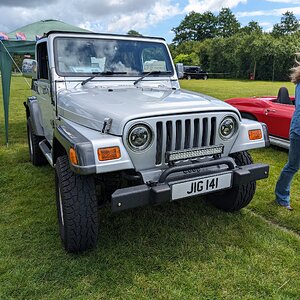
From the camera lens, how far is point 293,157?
3.45 metres

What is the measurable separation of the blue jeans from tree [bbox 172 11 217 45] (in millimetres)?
80030

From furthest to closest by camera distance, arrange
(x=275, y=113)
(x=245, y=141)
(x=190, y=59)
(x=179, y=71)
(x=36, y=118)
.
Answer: (x=190, y=59), (x=275, y=113), (x=36, y=118), (x=179, y=71), (x=245, y=141)

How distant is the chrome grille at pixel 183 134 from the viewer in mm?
2557

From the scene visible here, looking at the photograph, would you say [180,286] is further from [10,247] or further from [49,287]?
[10,247]

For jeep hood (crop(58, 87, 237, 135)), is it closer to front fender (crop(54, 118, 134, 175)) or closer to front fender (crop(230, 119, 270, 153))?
front fender (crop(54, 118, 134, 175))

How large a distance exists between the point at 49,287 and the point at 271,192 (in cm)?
282

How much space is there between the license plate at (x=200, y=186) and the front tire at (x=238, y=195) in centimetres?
55

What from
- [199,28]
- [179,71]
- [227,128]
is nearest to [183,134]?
[227,128]

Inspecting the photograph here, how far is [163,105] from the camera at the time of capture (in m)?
2.65

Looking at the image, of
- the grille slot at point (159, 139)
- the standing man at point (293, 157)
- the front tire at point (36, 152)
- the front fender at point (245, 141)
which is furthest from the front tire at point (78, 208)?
the front tire at point (36, 152)

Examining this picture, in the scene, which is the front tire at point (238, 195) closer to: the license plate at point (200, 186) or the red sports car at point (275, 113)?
the license plate at point (200, 186)

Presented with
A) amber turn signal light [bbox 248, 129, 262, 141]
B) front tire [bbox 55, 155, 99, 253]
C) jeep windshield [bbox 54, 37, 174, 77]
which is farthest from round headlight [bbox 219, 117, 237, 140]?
jeep windshield [bbox 54, 37, 174, 77]

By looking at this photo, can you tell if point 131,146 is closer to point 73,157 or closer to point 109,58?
point 73,157

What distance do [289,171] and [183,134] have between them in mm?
1550
